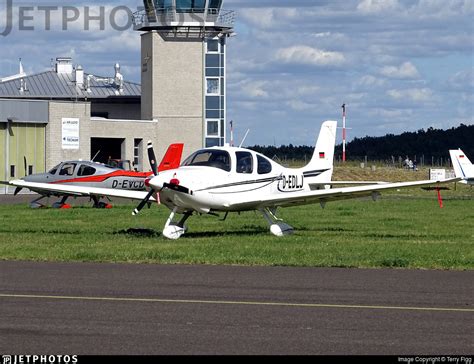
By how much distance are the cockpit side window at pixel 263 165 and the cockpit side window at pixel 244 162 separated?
0.31 m

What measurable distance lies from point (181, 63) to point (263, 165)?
48.0 meters

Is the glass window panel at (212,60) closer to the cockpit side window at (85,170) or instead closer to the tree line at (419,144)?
the cockpit side window at (85,170)

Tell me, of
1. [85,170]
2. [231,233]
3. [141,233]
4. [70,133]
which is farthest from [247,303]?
[70,133]

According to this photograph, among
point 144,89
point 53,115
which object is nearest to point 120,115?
point 144,89

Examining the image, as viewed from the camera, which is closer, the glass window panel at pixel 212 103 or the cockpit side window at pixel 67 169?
the cockpit side window at pixel 67 169

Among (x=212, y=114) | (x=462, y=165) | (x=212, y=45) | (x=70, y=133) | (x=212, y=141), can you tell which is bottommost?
(x=462, y=165)

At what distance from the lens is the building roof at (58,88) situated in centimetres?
8188

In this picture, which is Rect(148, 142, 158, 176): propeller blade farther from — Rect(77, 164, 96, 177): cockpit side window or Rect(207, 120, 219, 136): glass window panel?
Rect(207, 120, 219, 136): glass window panel

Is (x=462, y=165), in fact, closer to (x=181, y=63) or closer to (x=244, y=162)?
(x=181, y=63)

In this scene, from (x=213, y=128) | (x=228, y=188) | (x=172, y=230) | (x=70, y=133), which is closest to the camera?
(x=172, y=230)

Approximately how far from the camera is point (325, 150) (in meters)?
27.2

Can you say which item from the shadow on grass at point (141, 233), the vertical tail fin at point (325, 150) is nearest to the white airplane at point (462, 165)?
the vertical tail fin at point (325, 150)

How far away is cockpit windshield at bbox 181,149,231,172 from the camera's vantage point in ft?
73.5

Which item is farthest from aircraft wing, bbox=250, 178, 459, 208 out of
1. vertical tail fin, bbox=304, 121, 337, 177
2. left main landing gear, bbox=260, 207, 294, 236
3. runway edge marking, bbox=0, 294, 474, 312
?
runway edge marking, bbox=0, 294, 474, 312
